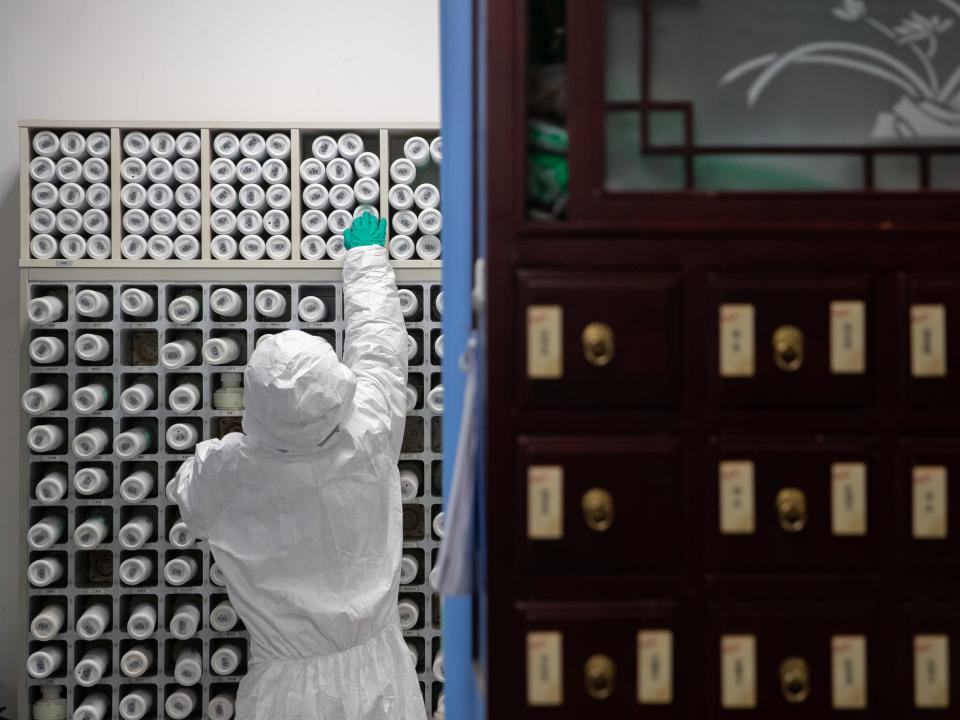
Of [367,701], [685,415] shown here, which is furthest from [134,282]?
[685,415]

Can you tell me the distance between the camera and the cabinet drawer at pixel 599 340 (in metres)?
1.27

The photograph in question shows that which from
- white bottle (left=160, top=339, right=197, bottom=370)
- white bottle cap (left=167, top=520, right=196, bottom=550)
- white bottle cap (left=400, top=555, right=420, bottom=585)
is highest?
white bottle (left=160, top=339, right=197, bottom=370)

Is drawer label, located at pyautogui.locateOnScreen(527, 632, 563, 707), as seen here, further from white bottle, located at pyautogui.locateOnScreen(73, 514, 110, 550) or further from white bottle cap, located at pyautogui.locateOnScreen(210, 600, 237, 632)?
white bottle, located at pyautogui.locateOnScreen(73, 514, 110, 550)

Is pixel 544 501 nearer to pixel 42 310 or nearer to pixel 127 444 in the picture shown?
pixel 127 444

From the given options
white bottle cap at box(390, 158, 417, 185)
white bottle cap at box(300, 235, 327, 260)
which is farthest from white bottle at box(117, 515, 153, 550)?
white bottle cap at box(390, 158, 417, 185)

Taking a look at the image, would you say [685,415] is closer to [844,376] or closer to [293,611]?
[844,376]

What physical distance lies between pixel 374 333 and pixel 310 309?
0.41 m

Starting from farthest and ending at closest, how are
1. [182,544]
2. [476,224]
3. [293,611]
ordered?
[182,544] < [293,611] < [476,224]

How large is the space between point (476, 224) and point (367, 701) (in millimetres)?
1717

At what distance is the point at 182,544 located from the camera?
325 cm

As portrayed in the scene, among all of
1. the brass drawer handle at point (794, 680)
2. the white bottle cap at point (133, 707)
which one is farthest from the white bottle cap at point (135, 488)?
the brass drawer handle at point (794, 680)

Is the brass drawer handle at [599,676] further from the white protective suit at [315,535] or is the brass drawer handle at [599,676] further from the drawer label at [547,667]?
the white protective suit at [315,535]

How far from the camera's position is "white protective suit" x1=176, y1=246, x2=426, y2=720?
2578mm

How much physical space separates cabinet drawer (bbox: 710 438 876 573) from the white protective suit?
139 centimetres
